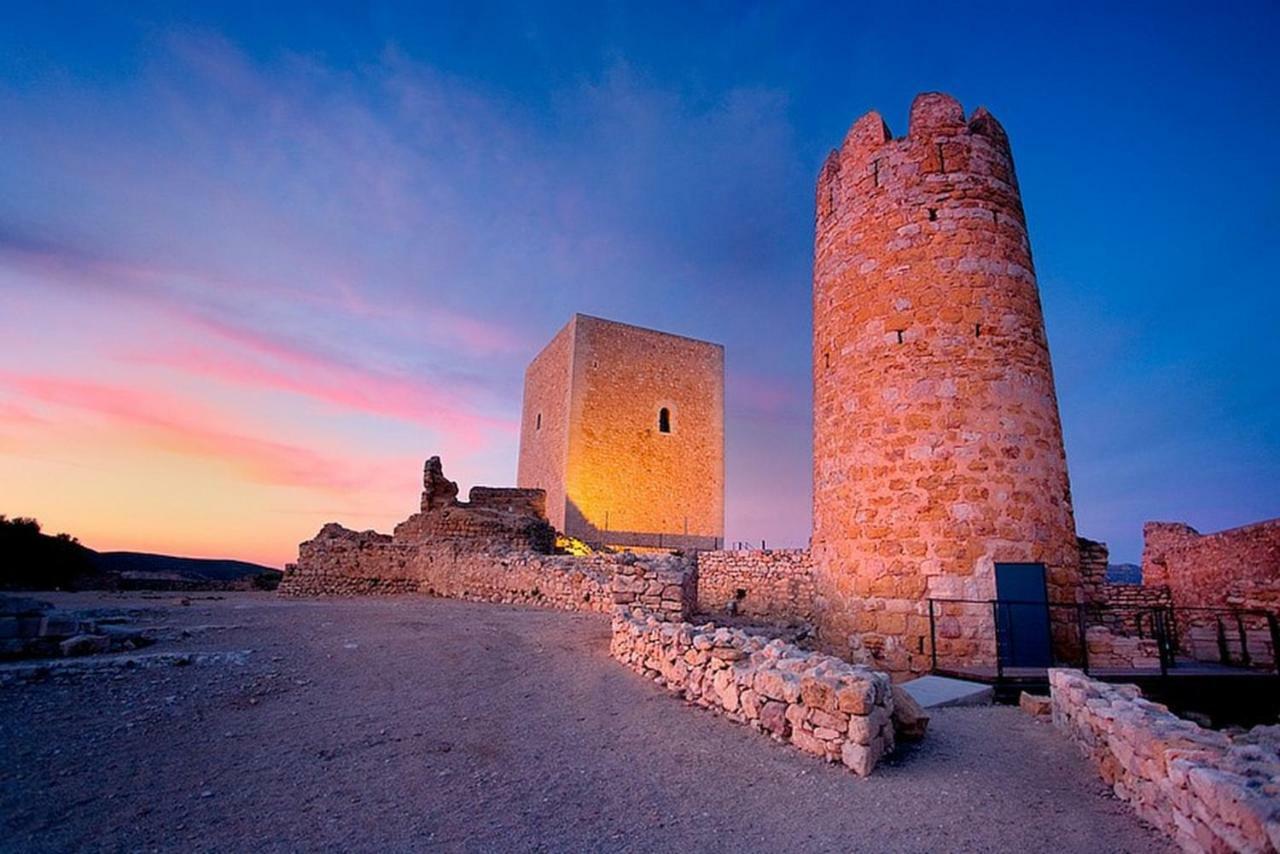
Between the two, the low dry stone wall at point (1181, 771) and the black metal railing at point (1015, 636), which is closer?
the low dry stone wall at point (1181, 771)

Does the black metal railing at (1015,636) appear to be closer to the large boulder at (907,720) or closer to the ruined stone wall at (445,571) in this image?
the large boulder at (907,720)

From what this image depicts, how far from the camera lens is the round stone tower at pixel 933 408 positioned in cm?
878

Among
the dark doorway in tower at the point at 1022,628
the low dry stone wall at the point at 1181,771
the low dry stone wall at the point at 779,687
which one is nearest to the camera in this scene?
the low dry stone wall at the point at 1181,771

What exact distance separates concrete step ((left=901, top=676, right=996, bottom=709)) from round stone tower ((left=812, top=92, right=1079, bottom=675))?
4.22 feet

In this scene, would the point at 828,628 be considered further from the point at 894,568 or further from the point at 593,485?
the point at 593,485

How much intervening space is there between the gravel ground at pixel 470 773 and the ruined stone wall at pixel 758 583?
7416mm

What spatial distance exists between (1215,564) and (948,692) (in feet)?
25.1

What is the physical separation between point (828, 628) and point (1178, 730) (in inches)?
243

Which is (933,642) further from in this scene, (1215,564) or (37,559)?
(37,559)

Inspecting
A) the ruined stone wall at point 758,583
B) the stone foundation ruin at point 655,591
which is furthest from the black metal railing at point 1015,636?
the ruined stone wall at point 758,583

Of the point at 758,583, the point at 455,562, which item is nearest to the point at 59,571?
the point at 455,562

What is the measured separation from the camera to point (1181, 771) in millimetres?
3312

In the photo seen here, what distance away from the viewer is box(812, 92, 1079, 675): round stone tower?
28.8ft

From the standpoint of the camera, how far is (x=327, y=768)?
407 centimetres
